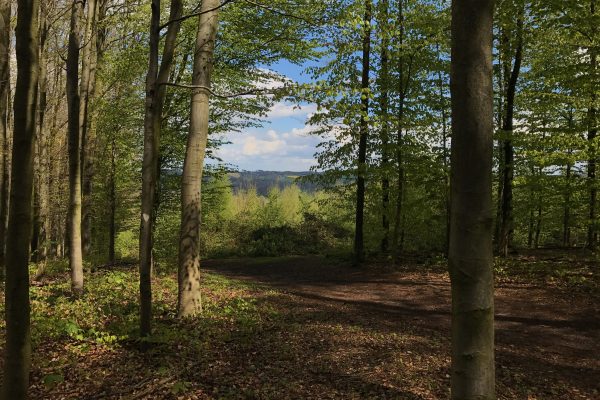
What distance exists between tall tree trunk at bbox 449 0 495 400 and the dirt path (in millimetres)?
2545

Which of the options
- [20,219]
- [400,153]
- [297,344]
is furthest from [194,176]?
[400,153]

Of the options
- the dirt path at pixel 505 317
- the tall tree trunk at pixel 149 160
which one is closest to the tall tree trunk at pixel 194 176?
the tall tree trunk at pixel 149 160

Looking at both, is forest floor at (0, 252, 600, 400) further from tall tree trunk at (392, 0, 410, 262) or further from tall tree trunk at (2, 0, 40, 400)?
tall tree trunk at (392, 0, 410, 262)

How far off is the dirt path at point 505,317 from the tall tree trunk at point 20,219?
3825 mm

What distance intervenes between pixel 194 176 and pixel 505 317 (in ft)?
21.3

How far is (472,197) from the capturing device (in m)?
2.01

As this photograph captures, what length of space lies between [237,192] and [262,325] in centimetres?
4134

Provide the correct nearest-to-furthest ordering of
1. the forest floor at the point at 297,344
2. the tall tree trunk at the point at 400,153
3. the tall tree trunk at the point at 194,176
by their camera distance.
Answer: the forest floor at the point at 297,344
the tall tree trunk at the point at 194,176
the tall tree trunk at the point at 400,153

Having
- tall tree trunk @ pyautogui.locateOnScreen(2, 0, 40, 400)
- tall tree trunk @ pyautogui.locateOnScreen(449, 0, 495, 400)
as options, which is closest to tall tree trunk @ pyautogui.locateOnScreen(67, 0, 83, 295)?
tall tree trunk @ pyautogui.locateOnScreen(2, 0, 40, 400)

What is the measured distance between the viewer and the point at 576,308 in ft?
27.0

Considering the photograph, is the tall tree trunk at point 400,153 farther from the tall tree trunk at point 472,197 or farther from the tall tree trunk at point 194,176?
the tall tree trunk at point 472,197

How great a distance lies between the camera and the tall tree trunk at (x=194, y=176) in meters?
6.92

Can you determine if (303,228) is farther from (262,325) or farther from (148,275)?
(148,275)

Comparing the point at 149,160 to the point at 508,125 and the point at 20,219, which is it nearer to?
the point at 20,219
